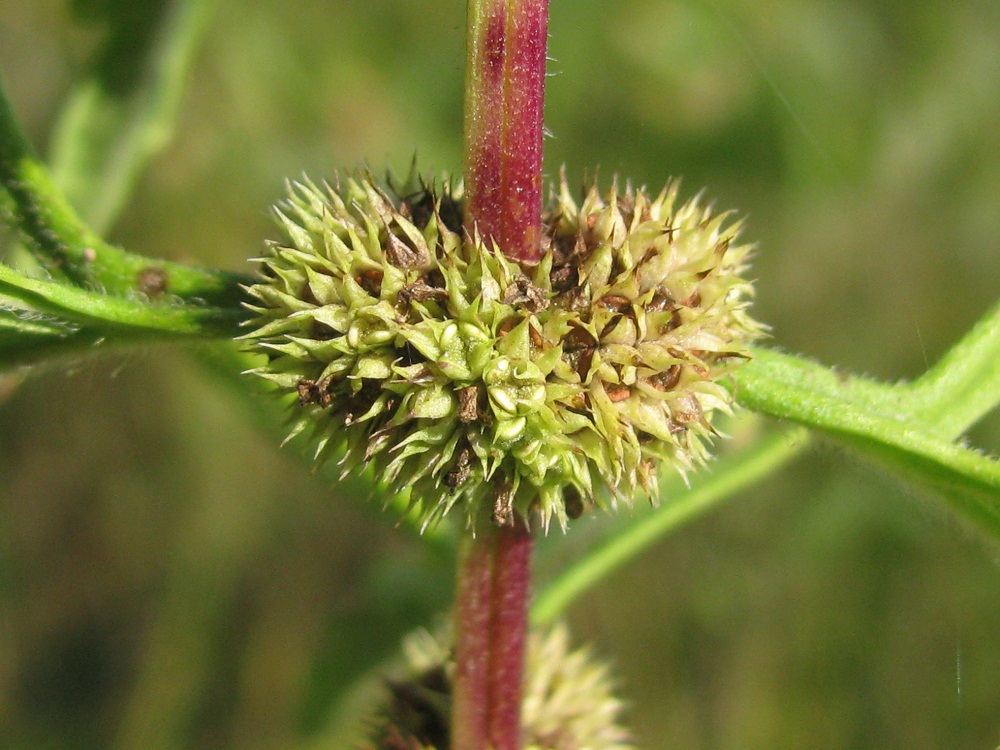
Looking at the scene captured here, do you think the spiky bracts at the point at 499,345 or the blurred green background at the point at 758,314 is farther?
the blurred green background at the point at 758,314

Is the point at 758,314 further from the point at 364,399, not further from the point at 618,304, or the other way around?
the point at 364,399

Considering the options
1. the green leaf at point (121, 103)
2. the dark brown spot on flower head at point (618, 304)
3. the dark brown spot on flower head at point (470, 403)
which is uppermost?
the green leaf at point (121, 103)

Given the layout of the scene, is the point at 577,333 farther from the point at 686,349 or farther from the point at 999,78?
the point at 999,78

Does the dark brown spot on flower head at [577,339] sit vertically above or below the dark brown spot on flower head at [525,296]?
below

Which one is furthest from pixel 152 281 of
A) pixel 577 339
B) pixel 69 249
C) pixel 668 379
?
pixel 668 379

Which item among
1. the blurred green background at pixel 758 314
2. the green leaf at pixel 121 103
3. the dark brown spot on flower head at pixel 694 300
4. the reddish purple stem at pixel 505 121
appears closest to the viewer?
the reddish purple stem at pixel 505 121

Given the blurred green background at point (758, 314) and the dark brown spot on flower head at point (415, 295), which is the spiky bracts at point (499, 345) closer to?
the dark brown spot on flower head at point (415, 295)

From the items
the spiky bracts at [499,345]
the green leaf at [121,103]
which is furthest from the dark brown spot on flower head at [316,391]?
the green leaf at [121,103]

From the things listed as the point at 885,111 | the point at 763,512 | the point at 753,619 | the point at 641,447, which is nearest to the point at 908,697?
the point at 753,619
